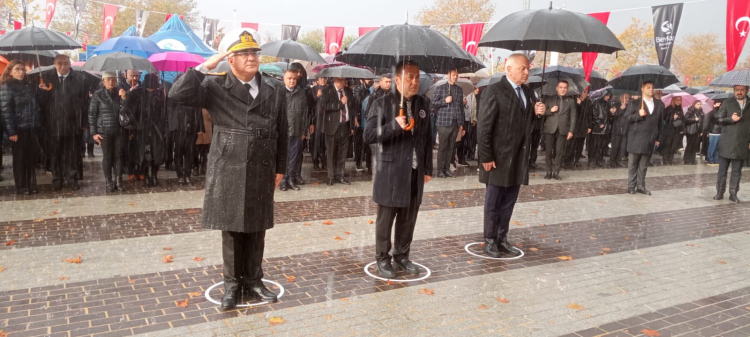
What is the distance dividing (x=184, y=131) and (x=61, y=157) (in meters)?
2.08

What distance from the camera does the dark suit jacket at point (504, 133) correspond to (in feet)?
21.5

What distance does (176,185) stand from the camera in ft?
35.8

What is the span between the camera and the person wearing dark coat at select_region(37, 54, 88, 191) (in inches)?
395

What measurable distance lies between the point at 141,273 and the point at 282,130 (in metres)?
2.10

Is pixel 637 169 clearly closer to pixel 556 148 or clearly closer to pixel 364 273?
pixel 556 148

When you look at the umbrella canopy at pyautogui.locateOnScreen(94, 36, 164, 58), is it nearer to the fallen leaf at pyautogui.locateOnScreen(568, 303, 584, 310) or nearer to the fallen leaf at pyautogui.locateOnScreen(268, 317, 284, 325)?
the fallen leaf at pyautogui.locateOnScreen(268, 317, 284, 325)

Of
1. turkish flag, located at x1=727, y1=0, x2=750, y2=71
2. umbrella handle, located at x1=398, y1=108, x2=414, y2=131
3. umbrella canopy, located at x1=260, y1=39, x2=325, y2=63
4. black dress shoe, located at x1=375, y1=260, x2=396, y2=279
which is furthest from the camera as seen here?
turkish flag, located at x1=727, y1=0, x2=750, y2=71

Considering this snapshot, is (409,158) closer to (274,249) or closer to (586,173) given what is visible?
(274,249)

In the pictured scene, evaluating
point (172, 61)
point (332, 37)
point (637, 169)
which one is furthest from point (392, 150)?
point (332, 37)

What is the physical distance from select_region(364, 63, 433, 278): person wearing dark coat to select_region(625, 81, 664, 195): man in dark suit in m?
7.22

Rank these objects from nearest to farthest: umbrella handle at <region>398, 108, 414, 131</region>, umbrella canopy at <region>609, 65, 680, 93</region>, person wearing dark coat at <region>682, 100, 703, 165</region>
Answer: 1. umbrella handle at <region>398, 108, 414, 131</region>
2. umbrella canopy at <region>609, 65, 680, 93</region>
3. person wearing dark coat at <region>682, 100, 703, 165</region>

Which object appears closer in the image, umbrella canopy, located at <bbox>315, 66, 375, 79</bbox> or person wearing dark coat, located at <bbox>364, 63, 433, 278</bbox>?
person wearing dark coat, located at <bbox>364, 63, 433, 278</bbox>

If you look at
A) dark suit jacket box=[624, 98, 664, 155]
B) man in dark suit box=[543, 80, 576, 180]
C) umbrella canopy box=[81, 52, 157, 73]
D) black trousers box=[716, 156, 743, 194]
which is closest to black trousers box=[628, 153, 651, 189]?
dark suit jacket box=[624, 98, 664, 155]

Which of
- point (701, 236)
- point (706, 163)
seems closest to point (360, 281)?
point (701, 236)
